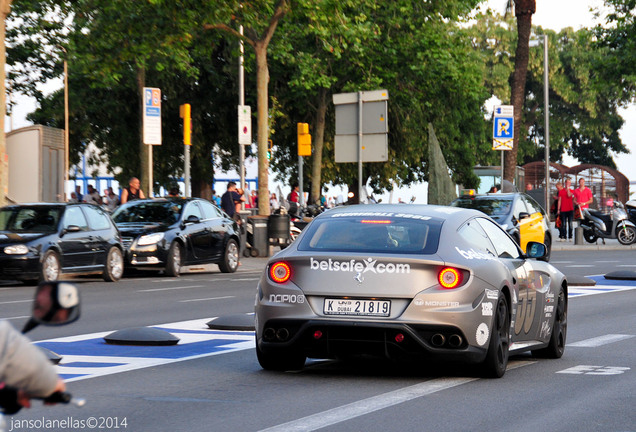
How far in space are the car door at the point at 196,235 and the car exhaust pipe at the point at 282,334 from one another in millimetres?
15914

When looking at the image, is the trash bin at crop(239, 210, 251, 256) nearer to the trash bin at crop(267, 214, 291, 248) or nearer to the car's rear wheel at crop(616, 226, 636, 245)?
the trash bin at crop(267, 214, 291, 248)

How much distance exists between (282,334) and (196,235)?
1639cm

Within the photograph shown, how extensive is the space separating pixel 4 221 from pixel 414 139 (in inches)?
1368

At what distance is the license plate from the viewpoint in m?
8.86

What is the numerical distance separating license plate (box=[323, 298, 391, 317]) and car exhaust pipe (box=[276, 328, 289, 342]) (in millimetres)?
389

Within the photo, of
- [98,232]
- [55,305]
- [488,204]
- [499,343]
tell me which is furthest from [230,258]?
[55,305]

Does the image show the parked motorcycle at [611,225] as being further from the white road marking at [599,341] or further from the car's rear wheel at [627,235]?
the white road marking at [599,341]

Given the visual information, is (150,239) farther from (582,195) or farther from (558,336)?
(582,195)

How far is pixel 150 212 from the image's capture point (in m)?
25.5

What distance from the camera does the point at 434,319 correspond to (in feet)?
28.8

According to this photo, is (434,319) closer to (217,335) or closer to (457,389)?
(457,389)

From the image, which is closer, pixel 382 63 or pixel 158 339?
pixel 158 339

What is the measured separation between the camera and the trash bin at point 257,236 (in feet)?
105

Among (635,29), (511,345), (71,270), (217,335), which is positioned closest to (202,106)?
(635,29)
